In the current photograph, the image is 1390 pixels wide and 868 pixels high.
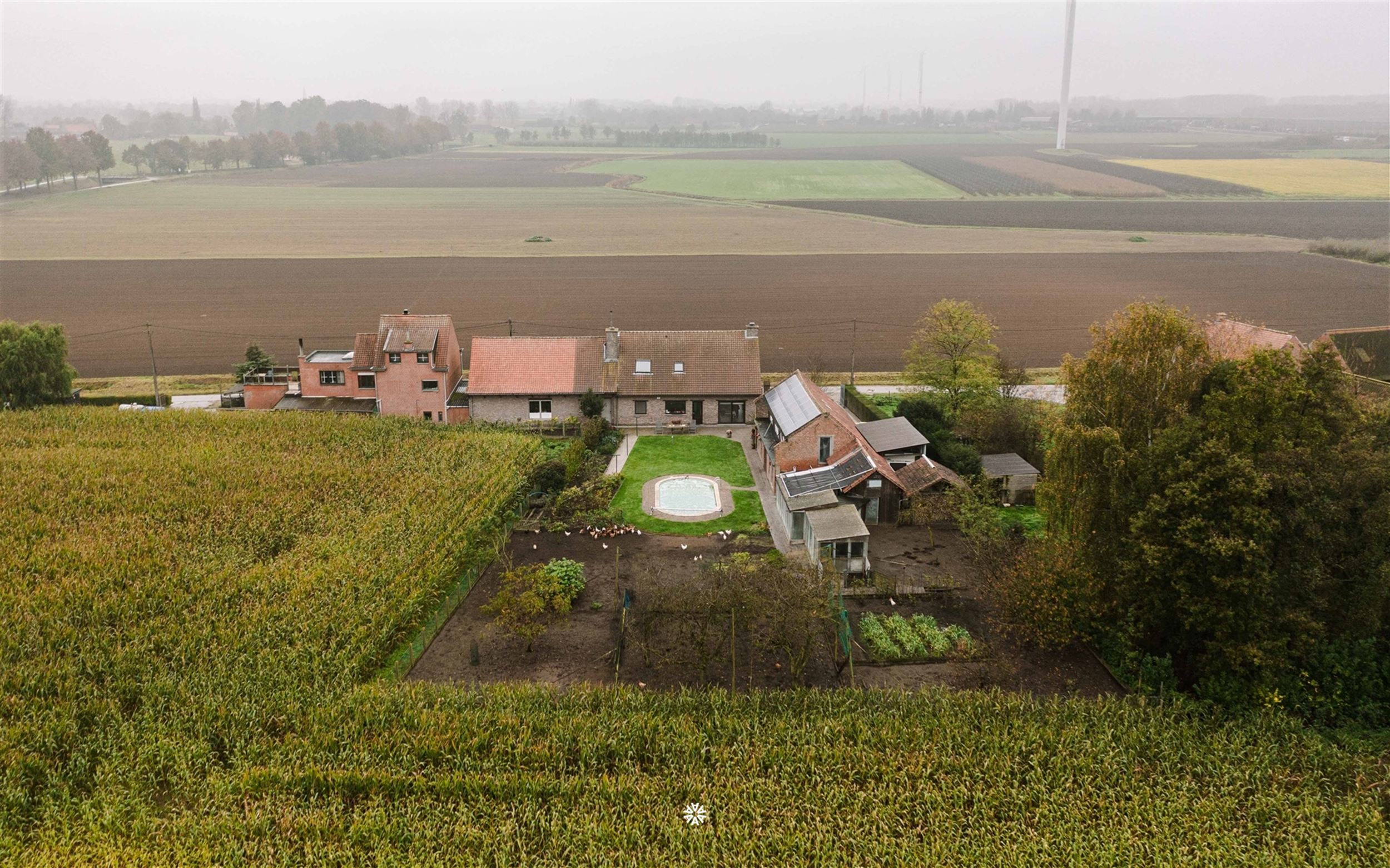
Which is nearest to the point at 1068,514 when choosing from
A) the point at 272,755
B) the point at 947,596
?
the point at 947,596

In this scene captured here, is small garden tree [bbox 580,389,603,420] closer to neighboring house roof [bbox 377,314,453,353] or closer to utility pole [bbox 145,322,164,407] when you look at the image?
neighboring house roof [bbox 377,314,453,353]

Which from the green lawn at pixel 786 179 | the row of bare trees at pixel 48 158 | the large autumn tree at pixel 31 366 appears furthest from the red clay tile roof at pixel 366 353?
the row of bare trees at pixel 48 158

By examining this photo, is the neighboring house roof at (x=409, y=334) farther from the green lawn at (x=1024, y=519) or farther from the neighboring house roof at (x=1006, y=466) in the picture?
the green lawn at (x=1024, y=519)

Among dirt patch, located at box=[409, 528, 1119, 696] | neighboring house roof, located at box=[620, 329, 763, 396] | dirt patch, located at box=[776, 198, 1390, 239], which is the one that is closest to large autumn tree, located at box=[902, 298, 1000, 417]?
neighboring house roof, located at box=[620, 329, 763, 396]

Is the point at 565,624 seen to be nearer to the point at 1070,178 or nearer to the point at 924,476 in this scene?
the point at 924,476

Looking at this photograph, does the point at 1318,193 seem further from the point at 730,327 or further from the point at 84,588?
the point at 84,588

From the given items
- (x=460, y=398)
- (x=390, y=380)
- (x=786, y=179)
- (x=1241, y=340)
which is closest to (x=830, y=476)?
(x=1241, y=340)

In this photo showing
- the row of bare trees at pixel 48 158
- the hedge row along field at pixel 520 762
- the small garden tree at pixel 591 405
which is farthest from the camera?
the row of bare trees at pixel 48 158
